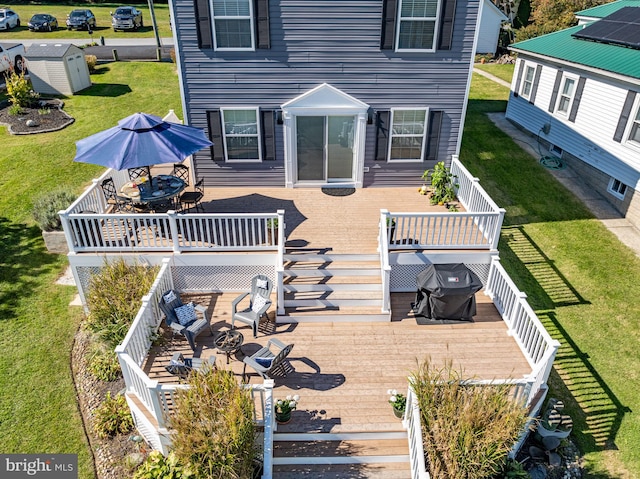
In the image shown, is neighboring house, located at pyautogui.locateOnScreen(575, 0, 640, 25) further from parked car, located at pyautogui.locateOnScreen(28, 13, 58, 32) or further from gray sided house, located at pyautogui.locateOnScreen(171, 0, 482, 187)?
parked car, located at pyautogui.locateOnScreen(28, 13, 58, 32)

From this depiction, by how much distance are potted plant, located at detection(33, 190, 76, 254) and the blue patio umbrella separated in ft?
11.5

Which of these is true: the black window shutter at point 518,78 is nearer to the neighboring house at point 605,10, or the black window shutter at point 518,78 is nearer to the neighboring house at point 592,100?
the neighboring house at point 592,100

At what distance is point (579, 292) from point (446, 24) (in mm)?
7827

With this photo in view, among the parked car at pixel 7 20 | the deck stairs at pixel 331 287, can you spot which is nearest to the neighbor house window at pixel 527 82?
the deck stairs at pixel 331 287

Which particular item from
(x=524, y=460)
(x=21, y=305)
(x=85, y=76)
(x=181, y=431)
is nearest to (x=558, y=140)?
(x=524, y=460)

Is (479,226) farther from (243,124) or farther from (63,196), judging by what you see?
(63,196)

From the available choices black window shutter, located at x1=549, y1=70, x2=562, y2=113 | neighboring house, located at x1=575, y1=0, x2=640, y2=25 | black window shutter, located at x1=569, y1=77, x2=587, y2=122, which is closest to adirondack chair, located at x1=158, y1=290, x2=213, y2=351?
black window shutter, located at x1=569, y1=77, x2=587, y2=122

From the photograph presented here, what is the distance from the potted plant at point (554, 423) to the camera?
325 inches

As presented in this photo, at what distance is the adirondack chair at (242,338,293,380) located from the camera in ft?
27.0

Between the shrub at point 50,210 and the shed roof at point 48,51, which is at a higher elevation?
the shed roof at point 48,51

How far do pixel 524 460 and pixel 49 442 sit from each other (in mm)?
8544

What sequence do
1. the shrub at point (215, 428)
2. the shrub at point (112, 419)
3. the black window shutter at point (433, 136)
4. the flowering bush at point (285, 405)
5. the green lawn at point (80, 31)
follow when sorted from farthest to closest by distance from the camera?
the green lawn at point (80, 31) < the black window shutter at point (433, 136) < the shrub at point (112, 419) < the flowering bush at point (285, 405) < the shrub at point (215, 428)

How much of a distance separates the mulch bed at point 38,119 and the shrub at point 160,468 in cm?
1722

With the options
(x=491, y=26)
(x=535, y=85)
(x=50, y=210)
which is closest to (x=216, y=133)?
(x=50, y=210)
